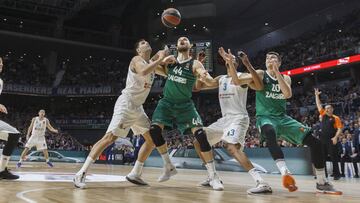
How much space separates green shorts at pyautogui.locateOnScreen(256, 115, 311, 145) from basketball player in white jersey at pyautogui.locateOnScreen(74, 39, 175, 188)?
5.02 ft

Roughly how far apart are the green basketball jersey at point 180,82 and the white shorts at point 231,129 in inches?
29.0

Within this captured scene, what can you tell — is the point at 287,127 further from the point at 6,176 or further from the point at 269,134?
the point at 6,176

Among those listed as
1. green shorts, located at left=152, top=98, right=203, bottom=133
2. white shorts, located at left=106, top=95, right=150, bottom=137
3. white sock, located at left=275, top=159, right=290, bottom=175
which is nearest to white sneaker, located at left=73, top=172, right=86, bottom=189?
white shorts, located at left=106, top=95, right=150, bottom=137

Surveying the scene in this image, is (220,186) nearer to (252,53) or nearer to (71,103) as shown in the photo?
(252,53)

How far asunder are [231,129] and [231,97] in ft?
2.39

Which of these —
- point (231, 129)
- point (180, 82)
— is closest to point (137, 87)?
point (180, 82)

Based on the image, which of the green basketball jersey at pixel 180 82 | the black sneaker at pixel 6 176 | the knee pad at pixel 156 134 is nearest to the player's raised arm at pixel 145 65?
the green basketball jersey at pixel 180 82

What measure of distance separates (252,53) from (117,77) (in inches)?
467

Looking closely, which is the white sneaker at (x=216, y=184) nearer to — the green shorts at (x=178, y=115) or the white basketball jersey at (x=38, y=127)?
the green shorts at (x=178, y=115)

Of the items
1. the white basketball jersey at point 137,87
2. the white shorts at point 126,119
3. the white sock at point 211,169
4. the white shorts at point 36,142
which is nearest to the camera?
the white sock at point 211,169

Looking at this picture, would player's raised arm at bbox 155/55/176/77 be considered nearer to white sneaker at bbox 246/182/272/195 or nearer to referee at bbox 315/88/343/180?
white sneaker at bbox 246/182/272/195

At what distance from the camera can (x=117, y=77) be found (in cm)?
3259

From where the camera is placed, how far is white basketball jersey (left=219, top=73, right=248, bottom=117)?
5665mm

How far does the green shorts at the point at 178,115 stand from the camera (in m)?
5.12
